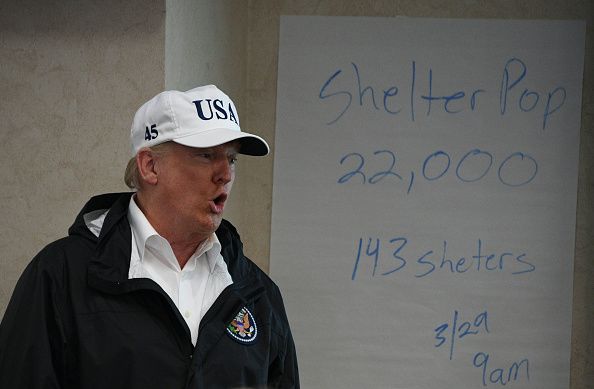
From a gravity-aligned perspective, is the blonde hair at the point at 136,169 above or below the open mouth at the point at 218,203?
above

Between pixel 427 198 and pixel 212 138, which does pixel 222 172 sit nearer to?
pixel 212 138

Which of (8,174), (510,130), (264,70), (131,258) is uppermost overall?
(264,70)

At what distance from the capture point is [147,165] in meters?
1.18

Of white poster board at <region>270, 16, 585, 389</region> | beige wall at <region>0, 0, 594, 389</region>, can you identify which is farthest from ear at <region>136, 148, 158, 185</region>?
white poster board at <region>270, 16, 585, 389</region>

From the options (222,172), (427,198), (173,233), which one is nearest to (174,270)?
(173,233)

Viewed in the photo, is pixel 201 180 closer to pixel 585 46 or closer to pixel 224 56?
pixel 224 56

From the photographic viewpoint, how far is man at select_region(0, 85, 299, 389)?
1066 millimetres

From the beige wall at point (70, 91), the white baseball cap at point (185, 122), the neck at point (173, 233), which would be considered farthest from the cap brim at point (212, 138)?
the beige wall at point (70, 91)

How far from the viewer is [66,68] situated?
1376 millimetres

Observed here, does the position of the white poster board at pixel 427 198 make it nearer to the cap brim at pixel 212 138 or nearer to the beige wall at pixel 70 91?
the beige wall at pixel 70 91

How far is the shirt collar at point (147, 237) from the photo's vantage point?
116cm

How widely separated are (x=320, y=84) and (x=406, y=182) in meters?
0.27

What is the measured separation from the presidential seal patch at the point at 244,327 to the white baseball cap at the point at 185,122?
0.25m

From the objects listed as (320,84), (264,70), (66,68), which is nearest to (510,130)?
(320,84)
